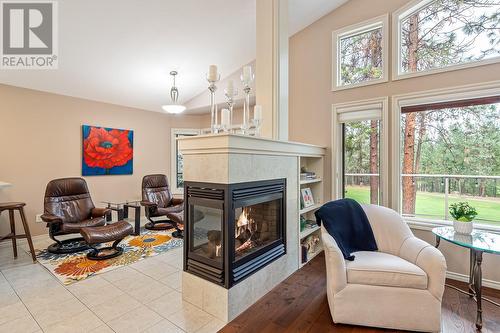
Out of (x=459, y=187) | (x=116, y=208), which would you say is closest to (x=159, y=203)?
(x=116, y=208)

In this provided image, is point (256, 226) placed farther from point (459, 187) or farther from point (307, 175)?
point (459, 187)

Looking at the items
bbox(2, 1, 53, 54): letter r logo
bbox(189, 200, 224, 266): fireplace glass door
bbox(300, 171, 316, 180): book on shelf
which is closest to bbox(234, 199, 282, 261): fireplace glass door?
bbox(189, 200, 224, 266): fireplace glass door

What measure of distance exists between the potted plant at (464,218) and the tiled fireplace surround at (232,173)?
→ 1.69 metres

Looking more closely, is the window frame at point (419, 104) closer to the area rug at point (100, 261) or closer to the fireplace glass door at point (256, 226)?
the fireplace glass door at point (256, 226)

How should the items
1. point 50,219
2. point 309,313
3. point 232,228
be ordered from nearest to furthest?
point 232,228
point 309,313
point 50,219

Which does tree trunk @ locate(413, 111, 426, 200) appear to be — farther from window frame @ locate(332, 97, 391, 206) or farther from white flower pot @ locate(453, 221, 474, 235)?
white flower pot @ locate(453, 221, 474, 235)

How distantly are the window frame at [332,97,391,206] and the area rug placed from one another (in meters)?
2.68

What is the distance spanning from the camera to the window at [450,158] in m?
2.71

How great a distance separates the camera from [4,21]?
2930 millimetres

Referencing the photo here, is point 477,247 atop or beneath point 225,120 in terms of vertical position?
beneath

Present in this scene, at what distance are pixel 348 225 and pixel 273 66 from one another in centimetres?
203

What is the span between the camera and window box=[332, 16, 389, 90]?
330cm

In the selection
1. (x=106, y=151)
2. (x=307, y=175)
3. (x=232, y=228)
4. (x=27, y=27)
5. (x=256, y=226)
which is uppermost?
(x=27, y=27)

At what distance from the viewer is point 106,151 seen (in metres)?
4.84
